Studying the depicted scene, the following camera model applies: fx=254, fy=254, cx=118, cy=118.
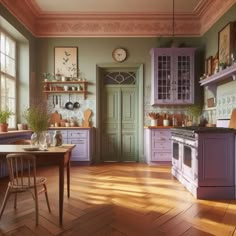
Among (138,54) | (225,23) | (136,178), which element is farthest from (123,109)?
(225,23)

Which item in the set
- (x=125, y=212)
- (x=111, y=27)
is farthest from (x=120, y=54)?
(x=125, y=212)

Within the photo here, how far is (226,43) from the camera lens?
459cm

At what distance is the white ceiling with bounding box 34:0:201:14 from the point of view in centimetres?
556

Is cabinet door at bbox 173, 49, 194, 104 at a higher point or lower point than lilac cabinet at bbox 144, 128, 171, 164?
higher

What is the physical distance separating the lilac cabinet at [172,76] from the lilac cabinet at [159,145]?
710 millimetres

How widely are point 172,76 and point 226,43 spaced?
1.66 meters

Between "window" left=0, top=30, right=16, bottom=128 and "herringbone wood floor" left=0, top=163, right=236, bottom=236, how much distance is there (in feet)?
6.10

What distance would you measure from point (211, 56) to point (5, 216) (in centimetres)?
496

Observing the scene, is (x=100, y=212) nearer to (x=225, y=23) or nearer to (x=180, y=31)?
(x=225, y=23)

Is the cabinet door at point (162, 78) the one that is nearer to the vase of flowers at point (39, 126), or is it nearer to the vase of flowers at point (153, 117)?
the vase of flowers at point (153, 117)

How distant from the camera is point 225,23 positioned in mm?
4859

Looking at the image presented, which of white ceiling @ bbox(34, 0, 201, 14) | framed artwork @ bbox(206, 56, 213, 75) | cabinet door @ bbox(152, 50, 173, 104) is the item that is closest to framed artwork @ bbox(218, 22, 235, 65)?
framed artwork @ bbox(206, 56, 213, 75)

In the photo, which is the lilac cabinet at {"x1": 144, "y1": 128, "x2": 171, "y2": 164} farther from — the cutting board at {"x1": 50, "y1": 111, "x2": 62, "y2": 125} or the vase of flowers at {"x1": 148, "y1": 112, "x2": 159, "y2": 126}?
the cutting board at {"x1": 50, "y1": 111, "x2": 62, "y2": 125}

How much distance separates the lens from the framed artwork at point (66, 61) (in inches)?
252
